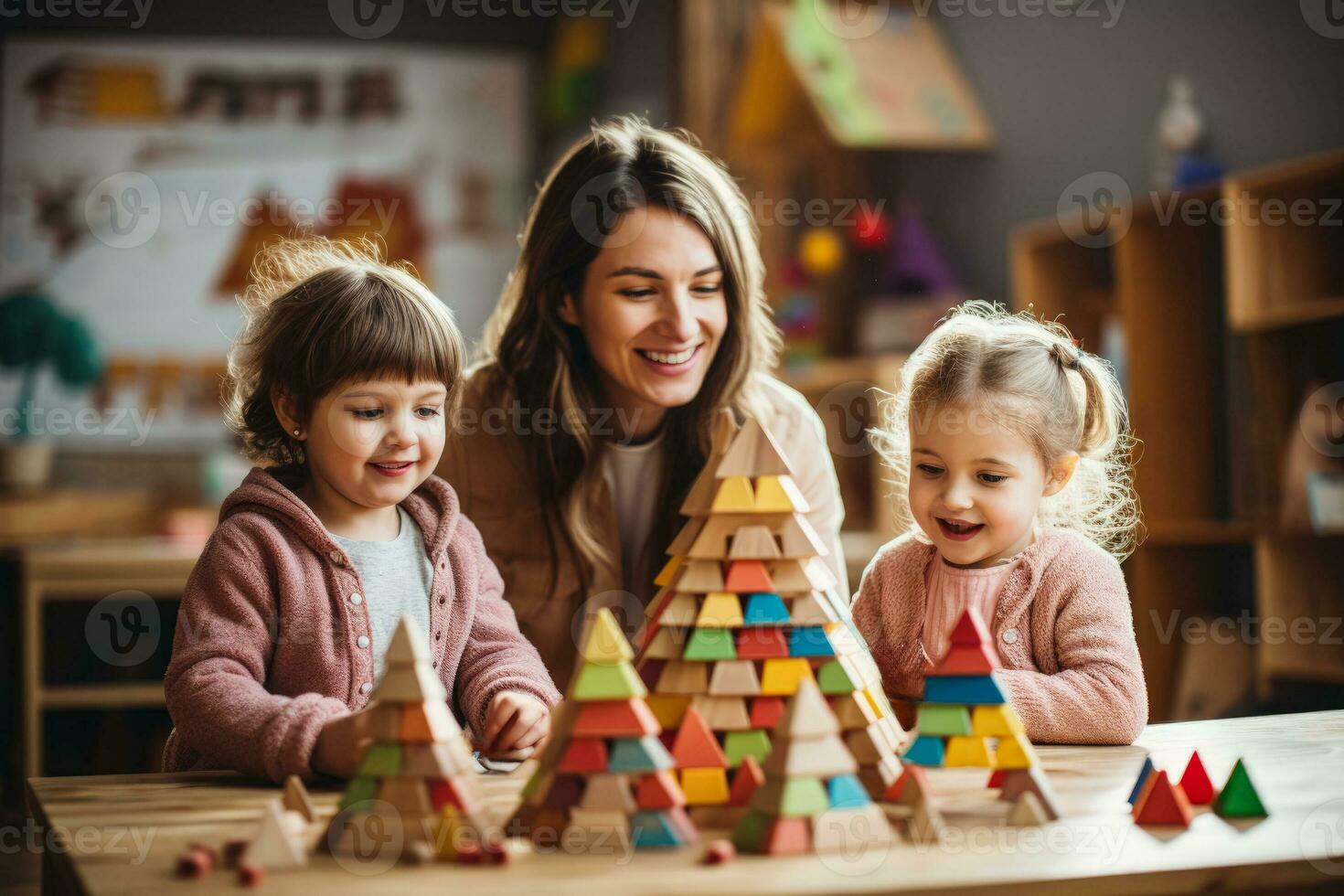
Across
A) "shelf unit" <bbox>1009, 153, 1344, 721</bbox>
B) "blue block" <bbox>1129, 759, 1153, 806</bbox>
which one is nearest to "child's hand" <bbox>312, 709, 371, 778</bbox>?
"blue block" <bbox>1129, 759, 1153, 806</bbox>

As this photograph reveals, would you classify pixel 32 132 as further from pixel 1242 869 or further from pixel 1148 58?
pixel 1242 869

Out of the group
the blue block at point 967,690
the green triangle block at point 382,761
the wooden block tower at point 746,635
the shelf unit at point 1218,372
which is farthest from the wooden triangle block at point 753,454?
the shelf unit at point 1218,372

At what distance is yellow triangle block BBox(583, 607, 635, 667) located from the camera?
3.05 ft

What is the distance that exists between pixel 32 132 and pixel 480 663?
5.28 meters

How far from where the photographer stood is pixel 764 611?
1043mm

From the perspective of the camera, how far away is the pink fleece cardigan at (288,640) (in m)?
1.19

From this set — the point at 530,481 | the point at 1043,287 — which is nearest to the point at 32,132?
the point at 1043,287

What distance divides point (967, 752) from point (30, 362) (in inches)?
200

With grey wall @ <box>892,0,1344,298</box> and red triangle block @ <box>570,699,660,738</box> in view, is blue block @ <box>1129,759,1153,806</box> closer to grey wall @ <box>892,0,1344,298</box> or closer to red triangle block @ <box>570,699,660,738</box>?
red triangle block @ <box>570,699,660,738</box>

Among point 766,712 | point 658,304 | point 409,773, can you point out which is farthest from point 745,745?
point 658,304

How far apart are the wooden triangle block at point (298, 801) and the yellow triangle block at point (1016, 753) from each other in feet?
1.68

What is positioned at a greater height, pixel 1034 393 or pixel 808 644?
pixel 1034 393

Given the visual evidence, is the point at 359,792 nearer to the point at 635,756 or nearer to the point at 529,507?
the point at 635,756

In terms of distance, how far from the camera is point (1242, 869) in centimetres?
90
